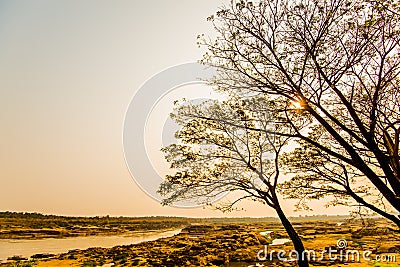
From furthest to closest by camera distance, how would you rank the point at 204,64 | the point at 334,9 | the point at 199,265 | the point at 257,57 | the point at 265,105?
the point at 199,265 < the point at 265,105 < the point at 204,64 < the point at 257,57 < the point at 334,9

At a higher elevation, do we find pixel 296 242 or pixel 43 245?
pixel 296 242

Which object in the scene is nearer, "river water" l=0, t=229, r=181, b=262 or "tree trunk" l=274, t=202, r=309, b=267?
"tree trunk" l=274, t=202, r=309, b=267

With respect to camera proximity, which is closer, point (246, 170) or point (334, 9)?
point (334, 9)

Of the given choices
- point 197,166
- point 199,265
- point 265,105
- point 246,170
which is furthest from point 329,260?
point 265,105

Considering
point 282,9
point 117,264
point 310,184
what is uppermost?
point 282,9

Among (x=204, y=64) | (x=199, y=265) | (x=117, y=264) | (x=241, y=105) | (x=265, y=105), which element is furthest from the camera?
(x=117, y=264)

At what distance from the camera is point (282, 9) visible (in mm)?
8562

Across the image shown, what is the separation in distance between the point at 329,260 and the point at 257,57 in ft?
59.6

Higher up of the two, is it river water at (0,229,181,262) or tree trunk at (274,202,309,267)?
tree trunk at (274,202,309,267)

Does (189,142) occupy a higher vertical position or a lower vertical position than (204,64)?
lower

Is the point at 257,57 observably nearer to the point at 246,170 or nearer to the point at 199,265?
the point at 246,170

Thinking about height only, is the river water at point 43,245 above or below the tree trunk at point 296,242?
below

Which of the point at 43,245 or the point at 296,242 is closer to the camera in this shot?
the point at 296,242

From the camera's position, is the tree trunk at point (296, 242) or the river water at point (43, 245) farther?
the river water at point (43, 245)
